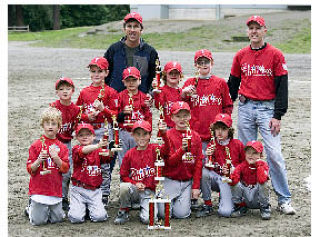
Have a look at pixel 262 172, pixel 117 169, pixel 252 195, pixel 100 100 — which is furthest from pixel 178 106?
pixel 117 169

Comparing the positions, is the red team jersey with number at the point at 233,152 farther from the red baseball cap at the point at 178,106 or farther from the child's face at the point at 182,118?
the red baseball cap at the point at 178,106

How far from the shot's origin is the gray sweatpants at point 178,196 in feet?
21.3

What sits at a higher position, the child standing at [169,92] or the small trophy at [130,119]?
the child standing at [169,92]

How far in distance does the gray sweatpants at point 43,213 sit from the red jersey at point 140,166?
832mm

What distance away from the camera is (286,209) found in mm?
6527

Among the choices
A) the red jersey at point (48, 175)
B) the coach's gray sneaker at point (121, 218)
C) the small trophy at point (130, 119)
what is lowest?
the coach's gray sneaker at point (121, 218)

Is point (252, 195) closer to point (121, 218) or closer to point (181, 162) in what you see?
point (181, 162)

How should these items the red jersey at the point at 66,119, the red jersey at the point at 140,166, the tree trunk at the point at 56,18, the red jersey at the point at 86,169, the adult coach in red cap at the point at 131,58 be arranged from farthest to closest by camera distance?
the tree trunk at the point at 56,18, the adult coach in red cap at the point at 131,58, the red jersey at the point at 66,119, the red jersey at the point at 86,169, the red jersey at the point at 140,166

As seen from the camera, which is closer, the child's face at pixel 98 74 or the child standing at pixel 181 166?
the child standing at pixel 181 166

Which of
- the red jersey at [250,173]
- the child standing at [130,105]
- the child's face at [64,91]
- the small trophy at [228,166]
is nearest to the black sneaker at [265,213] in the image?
the red jersey at [250,173]

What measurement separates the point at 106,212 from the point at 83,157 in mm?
700

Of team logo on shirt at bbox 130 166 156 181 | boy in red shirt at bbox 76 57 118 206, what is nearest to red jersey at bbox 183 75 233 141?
team logo on shirt at bbox 130 166 156 181

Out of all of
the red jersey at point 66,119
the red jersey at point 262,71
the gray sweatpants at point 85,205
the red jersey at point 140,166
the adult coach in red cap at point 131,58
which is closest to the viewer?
the gray sweatpants at point 85,205

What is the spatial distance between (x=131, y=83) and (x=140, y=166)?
1046 mm
